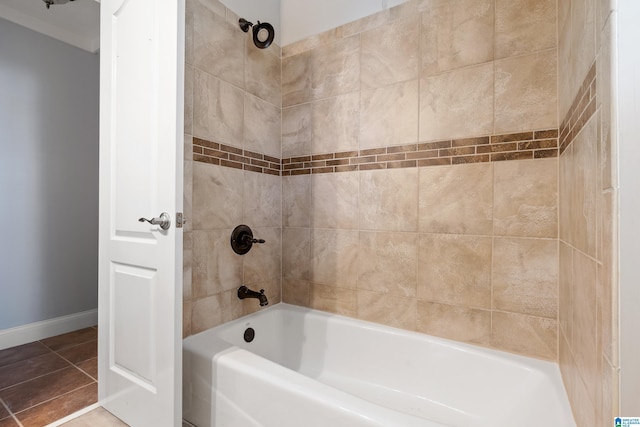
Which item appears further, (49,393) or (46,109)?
(46,109)

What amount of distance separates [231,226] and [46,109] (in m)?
2.10

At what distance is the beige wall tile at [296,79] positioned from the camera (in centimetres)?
192

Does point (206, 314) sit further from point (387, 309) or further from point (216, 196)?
point (387, 309)

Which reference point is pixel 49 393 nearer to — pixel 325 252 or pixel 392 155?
pixel 325 252

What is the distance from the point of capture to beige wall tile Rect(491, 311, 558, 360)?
4.17ft

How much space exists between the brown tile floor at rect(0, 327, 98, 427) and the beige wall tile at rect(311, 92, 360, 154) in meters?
1.89

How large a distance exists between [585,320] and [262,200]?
61.9 inches

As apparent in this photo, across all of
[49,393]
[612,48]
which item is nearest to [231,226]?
[49,393]

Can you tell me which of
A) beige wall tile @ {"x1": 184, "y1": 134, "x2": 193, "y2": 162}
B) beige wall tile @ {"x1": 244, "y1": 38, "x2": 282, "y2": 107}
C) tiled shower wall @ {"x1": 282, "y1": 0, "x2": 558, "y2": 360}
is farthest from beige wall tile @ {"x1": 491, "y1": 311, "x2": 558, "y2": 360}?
beige wall tile @ {"x1": 244, "y1": 38, "x2": 282, "y2": 107}

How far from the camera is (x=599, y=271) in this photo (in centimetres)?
64


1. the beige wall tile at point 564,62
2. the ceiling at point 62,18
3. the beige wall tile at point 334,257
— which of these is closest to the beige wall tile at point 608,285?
the beige wall tile at point 564,62

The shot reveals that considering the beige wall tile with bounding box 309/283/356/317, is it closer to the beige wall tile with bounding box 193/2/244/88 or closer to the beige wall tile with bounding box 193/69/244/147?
the beige wall tile with bounding box 193/69/244/147

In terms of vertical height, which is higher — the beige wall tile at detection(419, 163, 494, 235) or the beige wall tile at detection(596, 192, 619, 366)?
the beige wall tile at detection(419, 163, 494, 235)

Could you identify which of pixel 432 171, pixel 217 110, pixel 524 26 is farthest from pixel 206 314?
pixel 524 26
